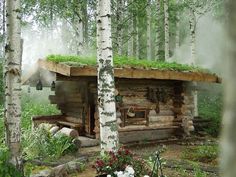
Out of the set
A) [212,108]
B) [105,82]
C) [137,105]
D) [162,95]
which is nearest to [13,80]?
[105,82]

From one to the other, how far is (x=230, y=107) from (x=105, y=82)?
6.55m

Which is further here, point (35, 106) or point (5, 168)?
point (35, 106)

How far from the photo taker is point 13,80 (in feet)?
20.5

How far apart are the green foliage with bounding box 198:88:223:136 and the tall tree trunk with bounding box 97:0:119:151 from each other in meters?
9.33

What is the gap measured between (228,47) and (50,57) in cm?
1145

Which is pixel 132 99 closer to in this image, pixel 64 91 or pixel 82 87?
pixel 82 87

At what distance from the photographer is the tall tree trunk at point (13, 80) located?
6219mm

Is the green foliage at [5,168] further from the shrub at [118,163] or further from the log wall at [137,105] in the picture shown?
the log wall at [137,105]

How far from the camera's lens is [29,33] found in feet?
135

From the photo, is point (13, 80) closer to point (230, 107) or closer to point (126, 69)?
point (126, 69)

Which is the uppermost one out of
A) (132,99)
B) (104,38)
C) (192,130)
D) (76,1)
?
(76,1)

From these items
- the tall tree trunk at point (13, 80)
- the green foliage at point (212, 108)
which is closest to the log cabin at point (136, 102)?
the green foliage at point (212, 108)

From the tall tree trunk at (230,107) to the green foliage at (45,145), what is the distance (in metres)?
9.09

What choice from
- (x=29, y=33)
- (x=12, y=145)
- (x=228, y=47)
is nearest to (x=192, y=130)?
(x=12, y=145)
